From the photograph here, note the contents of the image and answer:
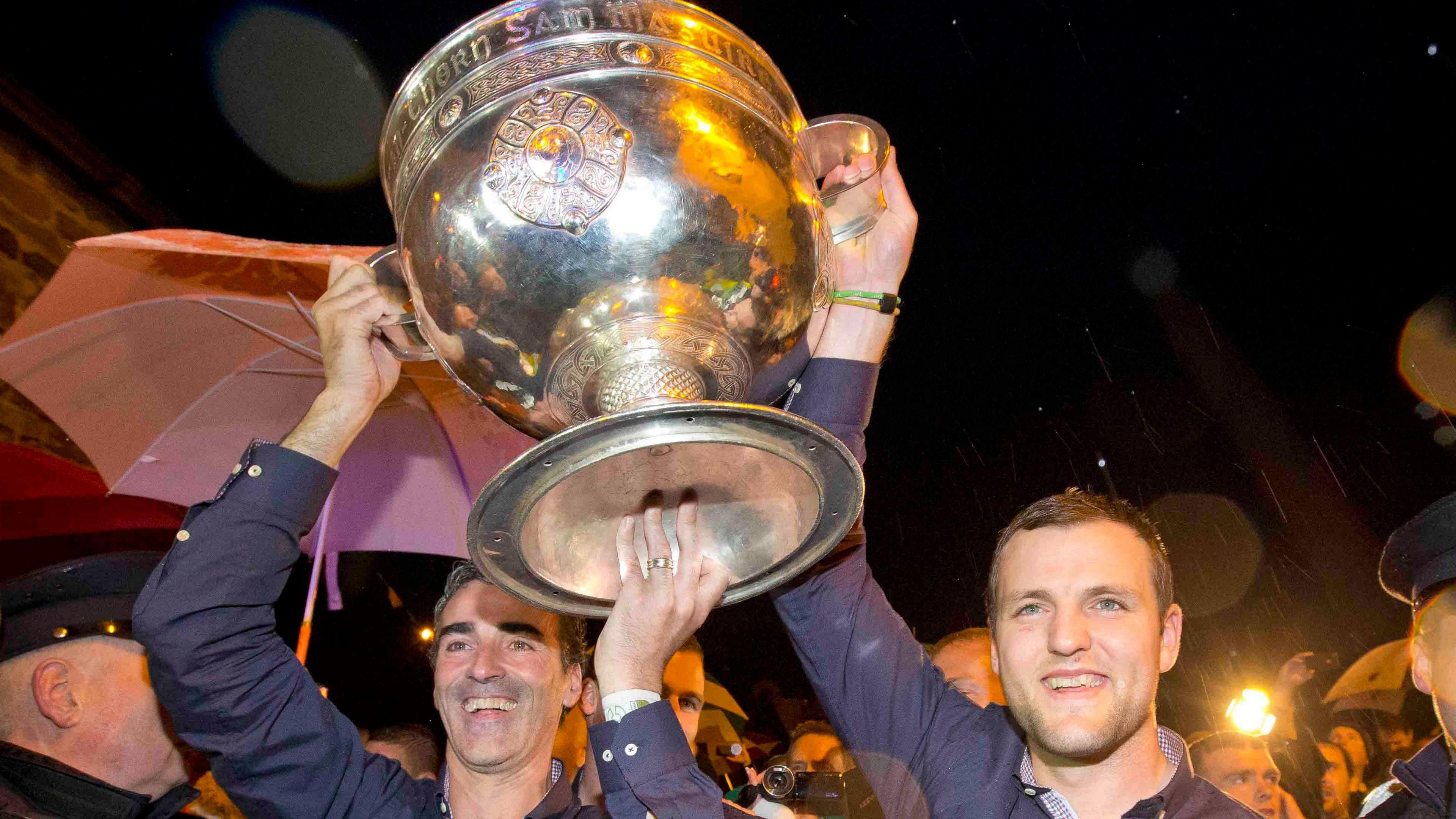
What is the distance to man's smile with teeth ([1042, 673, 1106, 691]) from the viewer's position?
1880mm

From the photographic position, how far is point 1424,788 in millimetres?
1967

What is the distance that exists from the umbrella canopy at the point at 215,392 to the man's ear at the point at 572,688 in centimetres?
73

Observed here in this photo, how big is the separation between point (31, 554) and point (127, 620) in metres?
0.72

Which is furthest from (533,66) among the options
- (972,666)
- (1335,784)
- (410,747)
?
(1335,784)

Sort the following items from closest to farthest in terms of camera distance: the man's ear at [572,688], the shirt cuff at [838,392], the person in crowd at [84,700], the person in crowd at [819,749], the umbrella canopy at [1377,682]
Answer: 1. the shirt cuff at [838,392]
2. the person in crowd at [84,700]
3. the man's ear at [572,688]
4. the person in crowd at [819,749]
5. the umbrella canopy at [1377,682]

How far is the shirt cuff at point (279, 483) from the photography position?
6.47 ft

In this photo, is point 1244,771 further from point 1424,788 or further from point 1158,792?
point 1158,792

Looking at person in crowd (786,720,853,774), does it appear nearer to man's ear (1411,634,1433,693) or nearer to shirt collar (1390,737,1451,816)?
man's ear (1411,634,1433,693)

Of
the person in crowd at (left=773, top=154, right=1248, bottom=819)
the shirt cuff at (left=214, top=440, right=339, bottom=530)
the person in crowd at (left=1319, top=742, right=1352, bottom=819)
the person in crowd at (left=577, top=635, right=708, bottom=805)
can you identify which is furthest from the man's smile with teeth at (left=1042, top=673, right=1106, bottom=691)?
the person in crowd at (left=1319, top=742, right=1352, bottom=819)

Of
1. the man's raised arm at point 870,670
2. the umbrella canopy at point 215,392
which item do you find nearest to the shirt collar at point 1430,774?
the man's raised arm at point 870,670

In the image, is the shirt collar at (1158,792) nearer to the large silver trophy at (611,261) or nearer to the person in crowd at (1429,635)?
the person in crowd at (1429,635)

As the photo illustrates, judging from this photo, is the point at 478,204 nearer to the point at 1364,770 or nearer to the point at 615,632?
the point at 615,632

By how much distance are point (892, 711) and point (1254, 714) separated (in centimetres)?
598

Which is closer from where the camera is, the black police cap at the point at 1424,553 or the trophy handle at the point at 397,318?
the trophy handle at the point at 397,318
